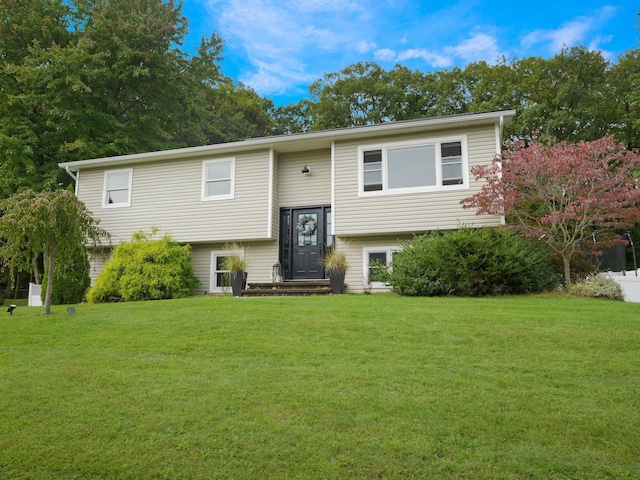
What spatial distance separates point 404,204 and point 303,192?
3.29 metres

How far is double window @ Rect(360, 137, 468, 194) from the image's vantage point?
12.0 m

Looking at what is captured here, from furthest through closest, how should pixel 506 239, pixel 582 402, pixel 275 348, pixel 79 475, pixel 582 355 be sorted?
pixel 506 239, pixel 275 348, pixel 582 355, pixel 582 402, pixel 79 475

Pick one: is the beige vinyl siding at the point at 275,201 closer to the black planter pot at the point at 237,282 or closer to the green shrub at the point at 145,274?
the black planter pot at the point at 237,282

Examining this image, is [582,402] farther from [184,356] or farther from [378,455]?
[184,356]

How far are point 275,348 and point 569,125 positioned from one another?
20.8 m

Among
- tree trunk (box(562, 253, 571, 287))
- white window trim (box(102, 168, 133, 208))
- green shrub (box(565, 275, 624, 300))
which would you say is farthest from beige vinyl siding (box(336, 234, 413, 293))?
white window trim (box(102, 168, 133, 208))

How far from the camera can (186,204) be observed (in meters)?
14.1

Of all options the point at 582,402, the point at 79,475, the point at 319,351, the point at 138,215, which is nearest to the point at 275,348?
the point at 319,351

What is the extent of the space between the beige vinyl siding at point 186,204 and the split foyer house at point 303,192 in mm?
32

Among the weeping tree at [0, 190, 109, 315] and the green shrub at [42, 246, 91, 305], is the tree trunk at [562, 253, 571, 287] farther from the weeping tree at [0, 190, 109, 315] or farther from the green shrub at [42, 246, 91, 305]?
the green shrub at [42, 246, 91, 305]

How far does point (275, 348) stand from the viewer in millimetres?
5344

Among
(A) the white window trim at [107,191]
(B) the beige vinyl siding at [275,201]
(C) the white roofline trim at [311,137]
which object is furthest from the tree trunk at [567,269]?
(A) the white window trim at [107,191]

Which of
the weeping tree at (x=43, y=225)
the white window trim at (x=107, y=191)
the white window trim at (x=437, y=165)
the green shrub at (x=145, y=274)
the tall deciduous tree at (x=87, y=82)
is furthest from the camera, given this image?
the tall deciduous tree at (x=87, y=82)

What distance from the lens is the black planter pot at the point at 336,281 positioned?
1162 cm
